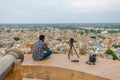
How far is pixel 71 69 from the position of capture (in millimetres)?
5324

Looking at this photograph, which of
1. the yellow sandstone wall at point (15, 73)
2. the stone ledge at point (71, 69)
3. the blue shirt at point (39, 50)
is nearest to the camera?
the yellow sandstone wall at point (15, 73)

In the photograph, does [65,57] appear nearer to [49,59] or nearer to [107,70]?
[49,59]

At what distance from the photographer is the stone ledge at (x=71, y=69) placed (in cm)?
489

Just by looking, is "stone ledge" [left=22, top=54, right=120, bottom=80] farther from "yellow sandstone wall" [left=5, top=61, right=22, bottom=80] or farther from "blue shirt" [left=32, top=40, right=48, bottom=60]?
"yellow sandstone wall" [left=5, top=61, right=22, bottom=80]

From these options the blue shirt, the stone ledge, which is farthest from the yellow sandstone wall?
the blue shirt

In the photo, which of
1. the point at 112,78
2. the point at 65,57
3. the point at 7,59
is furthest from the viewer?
the point at 65,57

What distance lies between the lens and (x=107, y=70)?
5.03m

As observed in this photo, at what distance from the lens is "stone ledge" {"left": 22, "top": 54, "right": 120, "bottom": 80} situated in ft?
16.0

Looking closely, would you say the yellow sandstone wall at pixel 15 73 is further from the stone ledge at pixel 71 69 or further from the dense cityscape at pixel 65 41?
the dense cityscape at pixel 65 41

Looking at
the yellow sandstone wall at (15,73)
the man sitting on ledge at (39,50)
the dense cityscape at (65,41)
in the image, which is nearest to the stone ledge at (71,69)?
the man sitting on ledge at (39,50)

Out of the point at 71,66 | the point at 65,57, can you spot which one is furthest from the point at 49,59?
the point at 71,66

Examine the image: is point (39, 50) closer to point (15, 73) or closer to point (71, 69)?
point (71, 69)

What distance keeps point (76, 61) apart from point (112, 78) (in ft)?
6.00

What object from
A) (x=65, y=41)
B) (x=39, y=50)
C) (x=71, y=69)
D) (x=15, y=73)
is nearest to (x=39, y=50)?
(x=39, y=50)
